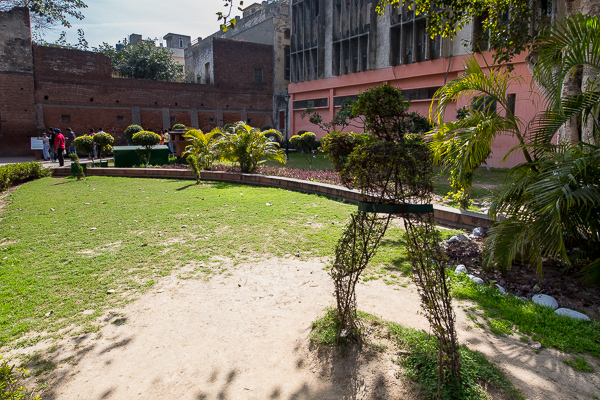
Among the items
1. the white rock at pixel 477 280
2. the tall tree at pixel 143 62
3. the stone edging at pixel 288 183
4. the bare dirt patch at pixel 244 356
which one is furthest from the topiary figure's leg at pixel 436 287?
the tall tree at pixel 143 62

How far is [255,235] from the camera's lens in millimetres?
5898

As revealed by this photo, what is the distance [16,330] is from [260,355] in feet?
6.32

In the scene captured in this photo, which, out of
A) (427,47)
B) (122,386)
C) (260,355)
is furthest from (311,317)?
(427,47)

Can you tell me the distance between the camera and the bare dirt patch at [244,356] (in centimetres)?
252

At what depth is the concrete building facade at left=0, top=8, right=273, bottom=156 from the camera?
23.6 m

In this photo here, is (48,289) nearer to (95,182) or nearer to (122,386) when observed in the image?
(122,386)

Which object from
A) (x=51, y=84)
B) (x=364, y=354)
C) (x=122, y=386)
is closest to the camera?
(x=122, y=386)

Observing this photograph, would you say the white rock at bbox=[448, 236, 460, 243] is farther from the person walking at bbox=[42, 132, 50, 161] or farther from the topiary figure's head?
the person walking at bbox=[42, 132, 50, 161]

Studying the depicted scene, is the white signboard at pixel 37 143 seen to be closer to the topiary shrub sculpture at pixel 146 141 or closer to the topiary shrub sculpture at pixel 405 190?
the topiary shrub sculpture at pixel 146 141

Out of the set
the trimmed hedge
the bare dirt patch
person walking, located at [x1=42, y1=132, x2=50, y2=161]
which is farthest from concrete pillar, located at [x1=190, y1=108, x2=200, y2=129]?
the bare dirt patch

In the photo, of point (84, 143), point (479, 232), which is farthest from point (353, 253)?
point (84, 143)

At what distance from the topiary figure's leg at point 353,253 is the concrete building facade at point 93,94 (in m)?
26.8

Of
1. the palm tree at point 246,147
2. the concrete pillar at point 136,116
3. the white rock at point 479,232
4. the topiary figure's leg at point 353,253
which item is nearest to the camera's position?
the topiary figure's leg at point 353,253

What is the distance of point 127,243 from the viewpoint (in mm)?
5496
